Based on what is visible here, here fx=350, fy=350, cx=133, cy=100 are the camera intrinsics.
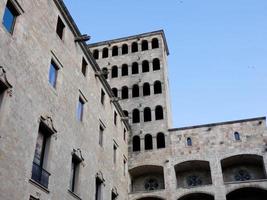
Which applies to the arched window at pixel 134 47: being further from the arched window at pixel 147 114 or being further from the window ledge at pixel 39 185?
the window ledge at pixel 39 185

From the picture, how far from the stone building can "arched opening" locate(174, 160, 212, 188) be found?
86 mm

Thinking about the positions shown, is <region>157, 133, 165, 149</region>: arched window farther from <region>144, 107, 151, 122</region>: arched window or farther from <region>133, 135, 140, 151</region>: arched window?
<region>144, 107, 151, 122</region>: arched window

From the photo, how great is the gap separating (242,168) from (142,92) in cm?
1138

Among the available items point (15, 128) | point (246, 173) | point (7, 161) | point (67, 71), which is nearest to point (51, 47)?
point (67, 71)

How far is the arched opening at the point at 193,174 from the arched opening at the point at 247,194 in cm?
216

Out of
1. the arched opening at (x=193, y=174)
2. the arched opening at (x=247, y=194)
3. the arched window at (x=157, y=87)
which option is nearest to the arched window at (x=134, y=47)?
the arched window at (x=157, y=87)

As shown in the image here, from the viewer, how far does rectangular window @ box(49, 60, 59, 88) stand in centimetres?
1709

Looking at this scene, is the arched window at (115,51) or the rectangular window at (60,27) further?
the arched window at (115,51)

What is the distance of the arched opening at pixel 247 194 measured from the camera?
93.8ft

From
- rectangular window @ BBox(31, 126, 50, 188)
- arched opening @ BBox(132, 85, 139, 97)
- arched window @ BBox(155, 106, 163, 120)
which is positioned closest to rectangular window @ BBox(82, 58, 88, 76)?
rectangular window @ BBox(31, 126, 50, 188)

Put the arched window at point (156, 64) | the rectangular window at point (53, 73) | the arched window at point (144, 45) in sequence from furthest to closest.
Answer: the arched window at point (144, 45) → the arched window at point (156, 64) → the rectangular window at point (53, 73)

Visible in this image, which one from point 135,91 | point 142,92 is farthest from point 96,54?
point 142,92

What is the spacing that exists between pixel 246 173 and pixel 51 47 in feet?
65.5

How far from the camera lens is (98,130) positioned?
22.6 meters
